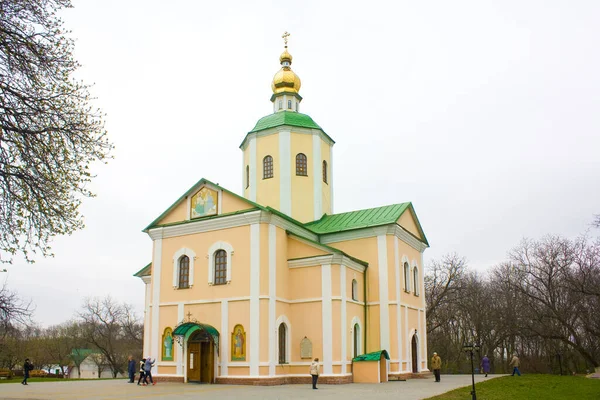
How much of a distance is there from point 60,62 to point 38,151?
198 centimetres

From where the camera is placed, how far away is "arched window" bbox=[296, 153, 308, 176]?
2878 cm

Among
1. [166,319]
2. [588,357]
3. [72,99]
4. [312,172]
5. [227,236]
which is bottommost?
[588,357]

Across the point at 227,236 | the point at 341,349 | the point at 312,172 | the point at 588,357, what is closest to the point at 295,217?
the point at 312,172

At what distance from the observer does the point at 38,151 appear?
11.8m

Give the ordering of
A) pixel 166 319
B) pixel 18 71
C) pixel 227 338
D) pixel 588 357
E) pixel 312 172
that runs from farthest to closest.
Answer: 1. pixel 588 357
2. pixel 312 172
3. pixel 166 319
4. pixel 227 338
5. pixel 18 71

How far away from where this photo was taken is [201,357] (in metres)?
22.3

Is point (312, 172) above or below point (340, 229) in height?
above

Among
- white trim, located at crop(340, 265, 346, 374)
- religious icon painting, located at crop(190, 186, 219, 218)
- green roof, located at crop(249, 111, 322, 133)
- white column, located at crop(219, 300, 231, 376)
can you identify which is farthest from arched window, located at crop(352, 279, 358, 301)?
green roof, located at crop(249, 111, 322, 133)

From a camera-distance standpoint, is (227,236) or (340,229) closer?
(227,236)

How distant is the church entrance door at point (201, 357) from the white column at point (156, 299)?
1910 millimetres

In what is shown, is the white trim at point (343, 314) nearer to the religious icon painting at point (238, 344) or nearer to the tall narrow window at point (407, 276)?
the religious icon painting at point (238, 344)

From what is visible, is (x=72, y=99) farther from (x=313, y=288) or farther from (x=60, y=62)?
(x=313, y=288)

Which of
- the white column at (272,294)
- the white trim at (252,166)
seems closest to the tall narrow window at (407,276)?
the white column at (272,294)

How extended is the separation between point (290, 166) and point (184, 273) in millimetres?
7939
